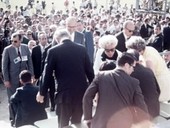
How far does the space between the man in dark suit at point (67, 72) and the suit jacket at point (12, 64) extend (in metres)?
1.97

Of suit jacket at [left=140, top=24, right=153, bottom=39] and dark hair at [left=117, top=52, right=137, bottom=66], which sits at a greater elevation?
dark hair at [left=117, top=52, right=137, bottom=66]

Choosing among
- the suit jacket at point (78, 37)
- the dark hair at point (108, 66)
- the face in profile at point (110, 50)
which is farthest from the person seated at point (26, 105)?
the suit jacket at point (78, 37)

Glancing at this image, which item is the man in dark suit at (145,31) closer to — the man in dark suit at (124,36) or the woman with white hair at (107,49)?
the man in dark suit at (124,36)

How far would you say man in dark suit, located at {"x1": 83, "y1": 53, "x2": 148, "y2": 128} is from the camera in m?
3.11

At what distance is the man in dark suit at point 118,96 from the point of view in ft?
10.2

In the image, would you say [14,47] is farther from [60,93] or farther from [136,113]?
[136,113]

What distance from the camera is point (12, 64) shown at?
19.5 ft

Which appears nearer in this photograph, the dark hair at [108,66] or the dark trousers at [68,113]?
the dark hair at [108,66]

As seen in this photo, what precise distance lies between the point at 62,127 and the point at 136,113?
4.32 feet

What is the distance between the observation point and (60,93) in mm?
4078

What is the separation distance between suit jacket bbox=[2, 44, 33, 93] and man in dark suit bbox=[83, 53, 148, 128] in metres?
2.98

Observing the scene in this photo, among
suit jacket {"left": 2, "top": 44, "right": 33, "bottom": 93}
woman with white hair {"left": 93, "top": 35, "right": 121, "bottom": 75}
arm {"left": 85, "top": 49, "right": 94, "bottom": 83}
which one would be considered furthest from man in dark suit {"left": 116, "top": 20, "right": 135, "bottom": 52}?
arm {"left": 85, "top": 49, "right": 94, "bottom": 83}

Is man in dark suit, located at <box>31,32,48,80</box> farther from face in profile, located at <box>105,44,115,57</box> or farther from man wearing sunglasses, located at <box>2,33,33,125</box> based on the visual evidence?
face in profile, located at <box>105,44,115,57</box>

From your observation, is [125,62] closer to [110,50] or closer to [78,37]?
[110,50]
